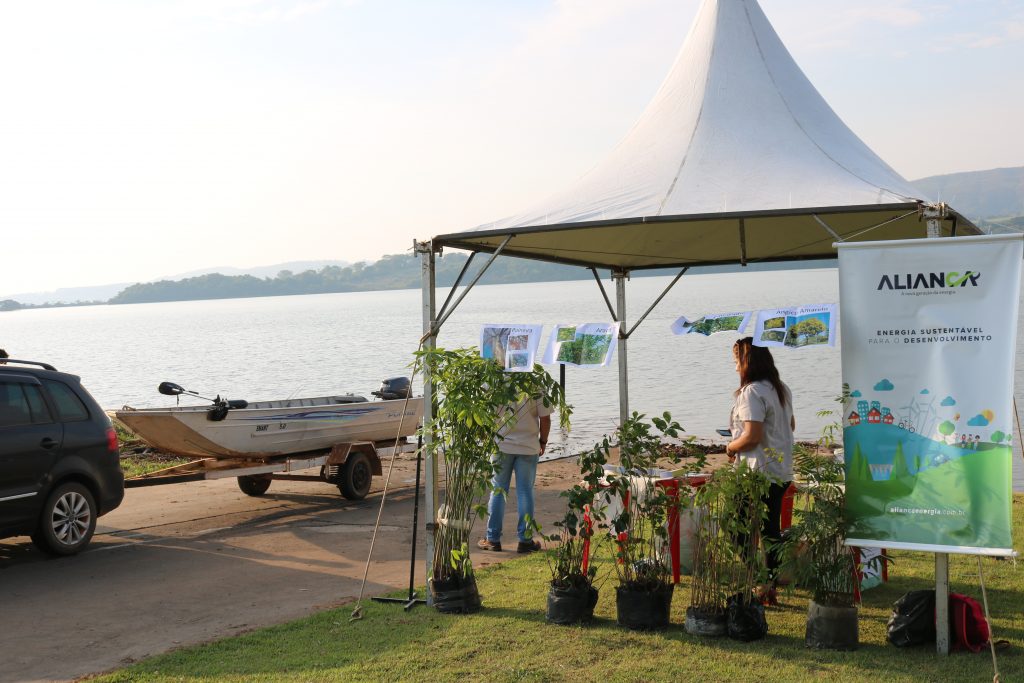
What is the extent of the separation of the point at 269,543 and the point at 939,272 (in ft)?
21.6

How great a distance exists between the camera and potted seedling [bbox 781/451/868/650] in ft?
19.2

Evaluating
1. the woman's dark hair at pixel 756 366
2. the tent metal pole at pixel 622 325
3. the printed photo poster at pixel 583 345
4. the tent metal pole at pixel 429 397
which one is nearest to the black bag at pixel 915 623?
the woman's dark hair at pixel 756 366

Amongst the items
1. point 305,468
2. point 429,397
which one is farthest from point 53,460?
point 429,397

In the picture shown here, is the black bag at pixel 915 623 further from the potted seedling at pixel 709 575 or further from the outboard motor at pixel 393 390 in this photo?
the outboard motor at pixel 393 390

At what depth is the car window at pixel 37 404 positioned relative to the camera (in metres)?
8.90

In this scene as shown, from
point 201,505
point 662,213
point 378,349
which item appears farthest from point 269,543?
point 378,349

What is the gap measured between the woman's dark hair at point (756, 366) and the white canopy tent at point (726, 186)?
2.93 feet

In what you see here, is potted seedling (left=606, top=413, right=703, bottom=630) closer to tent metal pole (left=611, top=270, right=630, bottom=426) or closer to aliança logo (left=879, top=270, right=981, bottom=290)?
aliança logo (left=879, top=270, right=981, bottom=290)

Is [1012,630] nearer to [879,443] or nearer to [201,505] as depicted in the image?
[879,443]

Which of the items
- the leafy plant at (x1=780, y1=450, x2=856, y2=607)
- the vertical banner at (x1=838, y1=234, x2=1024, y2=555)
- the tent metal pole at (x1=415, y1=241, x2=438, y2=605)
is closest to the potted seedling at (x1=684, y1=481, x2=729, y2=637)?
the leafy plant at (x1=780, y1=450, x2=856, y2=607)

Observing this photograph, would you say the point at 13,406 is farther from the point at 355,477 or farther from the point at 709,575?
the point at 709,575

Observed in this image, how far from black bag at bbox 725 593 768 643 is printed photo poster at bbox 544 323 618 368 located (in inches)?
69.8

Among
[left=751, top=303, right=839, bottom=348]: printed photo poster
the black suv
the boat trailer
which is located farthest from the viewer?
the boat trailer

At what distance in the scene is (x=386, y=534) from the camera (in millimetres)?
9953
